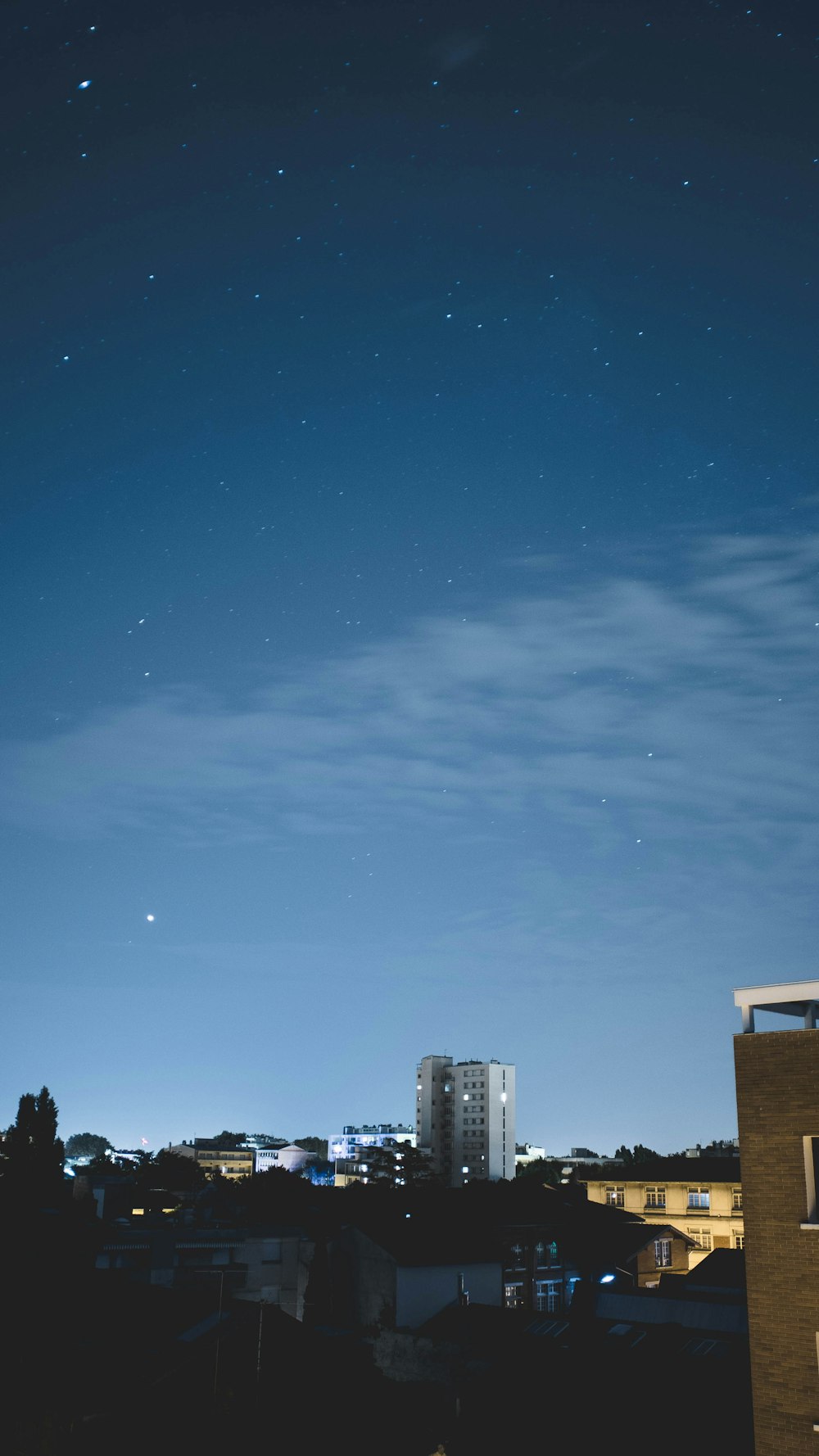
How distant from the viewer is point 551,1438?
35.8 metres

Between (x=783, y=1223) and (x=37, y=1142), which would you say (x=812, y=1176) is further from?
(x=37, y=1142)

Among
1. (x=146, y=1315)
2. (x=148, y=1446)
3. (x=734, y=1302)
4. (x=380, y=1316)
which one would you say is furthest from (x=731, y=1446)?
(x=380, y=1316)

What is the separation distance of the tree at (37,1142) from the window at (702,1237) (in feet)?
161

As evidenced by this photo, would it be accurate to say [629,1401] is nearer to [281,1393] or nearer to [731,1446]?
[731,1446]

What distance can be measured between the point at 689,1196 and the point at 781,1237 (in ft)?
241

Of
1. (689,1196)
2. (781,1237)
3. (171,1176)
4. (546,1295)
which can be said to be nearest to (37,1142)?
(546,1295)

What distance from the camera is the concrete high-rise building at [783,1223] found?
2138 cm

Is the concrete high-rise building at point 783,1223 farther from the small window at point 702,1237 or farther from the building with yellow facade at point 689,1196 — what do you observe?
the small window at point 702,1237

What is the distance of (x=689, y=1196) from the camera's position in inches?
3494

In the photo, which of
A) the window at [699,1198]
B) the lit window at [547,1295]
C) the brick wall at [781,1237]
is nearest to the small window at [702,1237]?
the window at [699,1198]

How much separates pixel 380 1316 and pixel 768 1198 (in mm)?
42744

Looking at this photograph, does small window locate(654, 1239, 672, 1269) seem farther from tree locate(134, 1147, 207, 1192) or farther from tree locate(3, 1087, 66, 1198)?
tree locate(134, 1147, 207, 1192)

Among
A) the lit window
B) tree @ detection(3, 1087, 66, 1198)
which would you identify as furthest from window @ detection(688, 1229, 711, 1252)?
tree @ detection(3, 1087, 66, 1198)

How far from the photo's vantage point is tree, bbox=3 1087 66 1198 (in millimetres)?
91250
